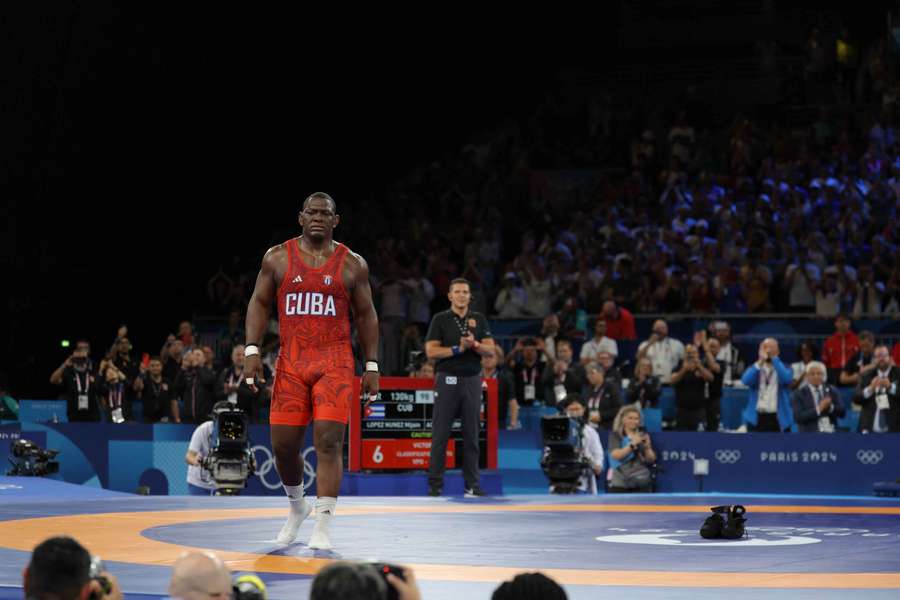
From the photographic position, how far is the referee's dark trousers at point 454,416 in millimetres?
12711

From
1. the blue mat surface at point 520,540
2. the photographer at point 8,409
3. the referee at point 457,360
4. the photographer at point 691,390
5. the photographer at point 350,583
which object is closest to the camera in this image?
the photographer at point 350,583

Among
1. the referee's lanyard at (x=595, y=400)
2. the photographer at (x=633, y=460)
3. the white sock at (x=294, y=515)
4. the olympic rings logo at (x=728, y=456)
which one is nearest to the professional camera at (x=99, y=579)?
the white sock at (x=294, y=515)

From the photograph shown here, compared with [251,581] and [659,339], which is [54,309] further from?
[251,581]

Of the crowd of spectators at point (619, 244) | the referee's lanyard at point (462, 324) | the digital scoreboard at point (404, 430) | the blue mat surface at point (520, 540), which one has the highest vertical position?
the crowd of spectators at point (619, 244)

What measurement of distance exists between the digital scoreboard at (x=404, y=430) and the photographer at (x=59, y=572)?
37.2ft

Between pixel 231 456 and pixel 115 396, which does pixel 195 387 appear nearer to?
pixel 115 396

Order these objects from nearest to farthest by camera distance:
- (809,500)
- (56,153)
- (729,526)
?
(729,526) → (809,500) → (56,153)

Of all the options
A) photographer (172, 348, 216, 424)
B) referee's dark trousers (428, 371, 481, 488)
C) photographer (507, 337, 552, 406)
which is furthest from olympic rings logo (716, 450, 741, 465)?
photographer (172, 348, 216, 424)

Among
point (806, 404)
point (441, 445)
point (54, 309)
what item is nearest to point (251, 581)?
point (441, 445)

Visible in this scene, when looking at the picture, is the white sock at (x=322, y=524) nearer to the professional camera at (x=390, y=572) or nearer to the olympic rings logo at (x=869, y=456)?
the professional camera at (x=390, y=572)

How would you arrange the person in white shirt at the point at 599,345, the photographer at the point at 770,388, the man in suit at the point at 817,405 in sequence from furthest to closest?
the person in white shirt at the point at 599,345 < the photographer at the point at 770,388 < the man in suit at the point at 817,405

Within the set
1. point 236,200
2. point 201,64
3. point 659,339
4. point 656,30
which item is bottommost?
point 659,339

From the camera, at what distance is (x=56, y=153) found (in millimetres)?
20344

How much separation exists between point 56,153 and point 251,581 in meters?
17.4
